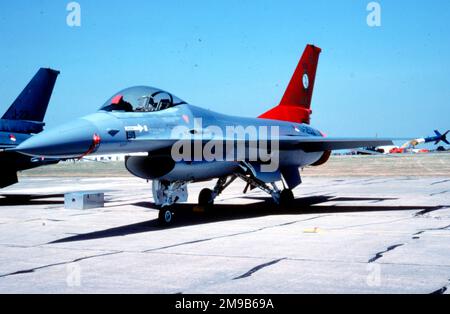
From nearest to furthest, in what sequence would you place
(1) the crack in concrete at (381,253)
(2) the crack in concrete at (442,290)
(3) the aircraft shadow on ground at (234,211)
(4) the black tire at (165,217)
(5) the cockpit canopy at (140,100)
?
(2) the crack in concrete at (442,290) < (1) the crack in concrete at (381,253) < (3) the aircraft shadow on ground at (234,211) < (5) the cockpit canopy at (140,100) < (4) the black tire at (165,217)

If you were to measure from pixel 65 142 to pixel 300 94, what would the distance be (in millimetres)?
11225

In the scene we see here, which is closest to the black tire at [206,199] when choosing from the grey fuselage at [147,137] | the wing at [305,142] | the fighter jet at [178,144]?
the fighter jet at [178,144]

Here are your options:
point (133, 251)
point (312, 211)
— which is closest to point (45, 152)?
point (133, 251)

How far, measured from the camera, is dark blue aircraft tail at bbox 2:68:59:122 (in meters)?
19.2

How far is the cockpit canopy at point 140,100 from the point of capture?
1022 centimetres

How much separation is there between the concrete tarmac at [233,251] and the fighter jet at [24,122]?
160 inches

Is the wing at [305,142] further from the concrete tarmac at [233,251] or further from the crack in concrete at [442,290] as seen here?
the crack in concrete at [442,290]

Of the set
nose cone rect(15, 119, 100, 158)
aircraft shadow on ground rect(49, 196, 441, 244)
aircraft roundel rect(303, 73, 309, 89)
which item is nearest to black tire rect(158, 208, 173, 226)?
aircraft shadow on ground rect(49, 196, 441, 244)

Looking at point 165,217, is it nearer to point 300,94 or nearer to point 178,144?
point 178,144

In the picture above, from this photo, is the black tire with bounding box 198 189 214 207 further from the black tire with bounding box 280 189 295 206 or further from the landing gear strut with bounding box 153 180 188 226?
the landing gear strut with bounding box 153 180 188 226

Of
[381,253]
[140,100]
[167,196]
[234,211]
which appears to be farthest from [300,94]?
[381,253]
